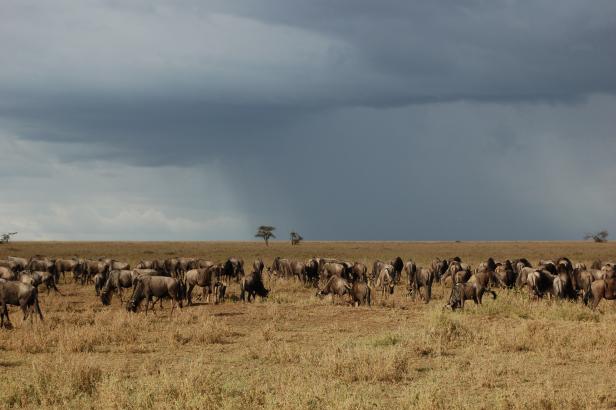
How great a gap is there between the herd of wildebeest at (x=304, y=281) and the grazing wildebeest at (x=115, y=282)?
0.04 meters

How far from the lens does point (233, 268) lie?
36.4m

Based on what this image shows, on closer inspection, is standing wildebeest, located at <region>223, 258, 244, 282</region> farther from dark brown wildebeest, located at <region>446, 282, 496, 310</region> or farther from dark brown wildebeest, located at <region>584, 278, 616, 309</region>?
dark brown wildebeest, located at <region>584, 278, 616, 309</region>

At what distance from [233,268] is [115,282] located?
464 inches

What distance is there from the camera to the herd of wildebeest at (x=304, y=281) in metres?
21.1

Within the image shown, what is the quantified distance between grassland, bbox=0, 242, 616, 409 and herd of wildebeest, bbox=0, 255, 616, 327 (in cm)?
104

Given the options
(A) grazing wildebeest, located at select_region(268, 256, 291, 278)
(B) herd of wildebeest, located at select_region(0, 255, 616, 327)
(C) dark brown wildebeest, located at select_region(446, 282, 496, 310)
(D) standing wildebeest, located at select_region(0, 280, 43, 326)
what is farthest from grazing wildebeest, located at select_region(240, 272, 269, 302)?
(A) grazing wildebeest, located at select_region(268, 256, 291, 278)

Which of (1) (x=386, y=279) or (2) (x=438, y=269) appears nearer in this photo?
(1) (x=386, y=279)

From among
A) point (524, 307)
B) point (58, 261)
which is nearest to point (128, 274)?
point (58, 261)

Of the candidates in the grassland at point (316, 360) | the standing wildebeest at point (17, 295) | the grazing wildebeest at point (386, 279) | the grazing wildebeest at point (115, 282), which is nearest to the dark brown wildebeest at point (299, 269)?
the grazing wildebeest at point (386, 279)

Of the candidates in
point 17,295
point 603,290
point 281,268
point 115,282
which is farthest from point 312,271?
point 17,295

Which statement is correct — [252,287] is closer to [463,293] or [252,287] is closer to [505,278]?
[463,293]

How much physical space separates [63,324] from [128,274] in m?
7.74

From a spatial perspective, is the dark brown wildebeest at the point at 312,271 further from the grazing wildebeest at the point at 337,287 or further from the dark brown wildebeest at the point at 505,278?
the dark brown wildebeest at the point at 505,278

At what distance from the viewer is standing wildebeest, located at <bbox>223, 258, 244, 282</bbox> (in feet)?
111
